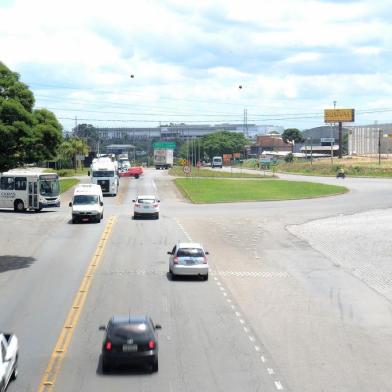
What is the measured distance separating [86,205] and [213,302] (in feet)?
94.1

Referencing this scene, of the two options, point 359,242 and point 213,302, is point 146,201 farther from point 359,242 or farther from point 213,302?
point 213,302

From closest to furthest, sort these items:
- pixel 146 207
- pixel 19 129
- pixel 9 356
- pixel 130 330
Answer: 1. pixel 9 356
2. pixel 130 330
3. pixel 19 129
4. pixel 146 207

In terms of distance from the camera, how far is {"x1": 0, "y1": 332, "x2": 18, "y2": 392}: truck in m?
15.2

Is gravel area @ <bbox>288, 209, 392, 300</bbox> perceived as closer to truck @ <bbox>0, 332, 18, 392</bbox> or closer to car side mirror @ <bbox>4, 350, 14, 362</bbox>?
truck @ <bbox>0, 332, 18, 392</bbox>

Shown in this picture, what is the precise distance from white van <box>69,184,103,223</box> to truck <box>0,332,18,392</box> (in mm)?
36215

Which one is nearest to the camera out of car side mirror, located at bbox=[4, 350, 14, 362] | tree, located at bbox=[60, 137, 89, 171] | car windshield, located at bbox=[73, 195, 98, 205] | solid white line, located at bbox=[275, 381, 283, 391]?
car side mirror, located at bbox=[4, 350, 14, 362]

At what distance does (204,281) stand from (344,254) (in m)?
11.9

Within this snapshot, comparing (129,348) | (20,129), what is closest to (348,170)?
(20,129)

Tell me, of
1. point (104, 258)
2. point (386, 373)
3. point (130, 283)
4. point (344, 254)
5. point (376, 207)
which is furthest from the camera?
point (376, 207)

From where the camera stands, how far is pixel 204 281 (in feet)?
101

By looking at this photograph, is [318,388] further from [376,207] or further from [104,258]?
[376,207]

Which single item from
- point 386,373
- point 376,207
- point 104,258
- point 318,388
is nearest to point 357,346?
point 386,373

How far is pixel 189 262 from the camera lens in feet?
101

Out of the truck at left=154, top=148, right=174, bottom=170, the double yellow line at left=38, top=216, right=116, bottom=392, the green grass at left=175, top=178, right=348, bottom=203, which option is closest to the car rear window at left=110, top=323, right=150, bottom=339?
the double yellow line at left=38, top=216, right=116, bottom=392
